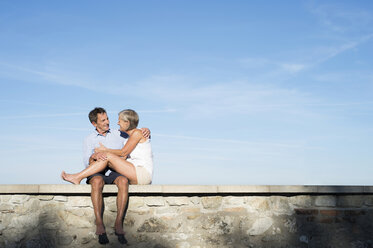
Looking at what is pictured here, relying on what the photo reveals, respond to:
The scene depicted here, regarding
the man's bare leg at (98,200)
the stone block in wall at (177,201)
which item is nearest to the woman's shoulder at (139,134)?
the man's bare leg at (98,200)

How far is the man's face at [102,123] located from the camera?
22.1 ft

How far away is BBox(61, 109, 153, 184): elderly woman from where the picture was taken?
6.12 metres

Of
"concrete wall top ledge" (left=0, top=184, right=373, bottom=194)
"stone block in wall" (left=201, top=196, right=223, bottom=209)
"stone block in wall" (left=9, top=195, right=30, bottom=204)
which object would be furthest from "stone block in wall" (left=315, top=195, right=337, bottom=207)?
"stone block in wall" (left=9, top=195, right=30, bottom=204)

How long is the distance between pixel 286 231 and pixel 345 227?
0.89 meters

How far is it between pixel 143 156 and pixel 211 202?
1084 mm

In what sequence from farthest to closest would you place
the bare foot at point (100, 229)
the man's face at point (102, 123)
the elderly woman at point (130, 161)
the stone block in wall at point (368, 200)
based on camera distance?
the stone block in wall at point (368, 200), the man's face at point (102, 123), the elderly woman at point (130, 161), the bare foot at point (100, 229)

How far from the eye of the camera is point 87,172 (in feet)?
20.1

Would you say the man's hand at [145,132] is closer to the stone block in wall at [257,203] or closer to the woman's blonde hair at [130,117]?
the woman's blonde hair at [130,117]

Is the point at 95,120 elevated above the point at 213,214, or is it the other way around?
the point at 95,120

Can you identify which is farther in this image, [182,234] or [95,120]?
[95,120]

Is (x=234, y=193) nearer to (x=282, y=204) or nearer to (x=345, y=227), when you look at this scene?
(x=282, y=204)

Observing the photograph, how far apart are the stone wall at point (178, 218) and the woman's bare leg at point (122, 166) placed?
197mm

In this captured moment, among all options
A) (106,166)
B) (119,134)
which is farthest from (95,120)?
(106,166)

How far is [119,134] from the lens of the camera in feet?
22.7
